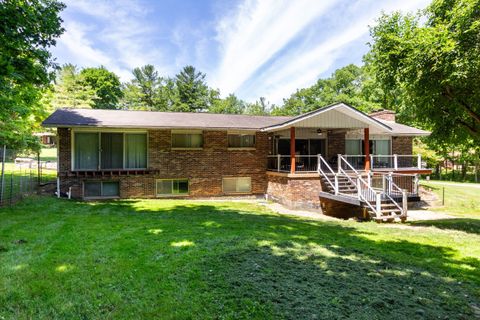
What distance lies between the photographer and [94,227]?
6883 millimetres

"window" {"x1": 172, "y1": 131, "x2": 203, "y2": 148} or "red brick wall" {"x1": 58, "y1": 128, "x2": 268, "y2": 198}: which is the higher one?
"window" {"x1": 172, "y1": 131, "x2": 203, "y2": 148}

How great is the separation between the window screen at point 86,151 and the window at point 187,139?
351 cm

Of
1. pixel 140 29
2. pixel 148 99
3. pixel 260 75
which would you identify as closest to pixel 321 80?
pixel 260 75

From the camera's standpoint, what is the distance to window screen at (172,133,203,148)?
1383 centimetres

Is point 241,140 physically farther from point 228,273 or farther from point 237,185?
point 228,273

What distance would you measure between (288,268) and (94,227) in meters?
5.03

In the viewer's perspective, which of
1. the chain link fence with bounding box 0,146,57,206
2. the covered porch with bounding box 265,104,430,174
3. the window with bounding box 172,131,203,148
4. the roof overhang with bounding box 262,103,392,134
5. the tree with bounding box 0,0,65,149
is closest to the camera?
the tree with bounding box 0,0,65,149

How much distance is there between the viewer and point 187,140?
13961 millimetres

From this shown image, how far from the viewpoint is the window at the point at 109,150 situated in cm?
1252

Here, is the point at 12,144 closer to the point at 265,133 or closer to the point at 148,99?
the point at 265,133

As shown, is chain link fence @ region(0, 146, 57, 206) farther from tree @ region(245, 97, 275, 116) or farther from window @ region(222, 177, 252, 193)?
tree @ region(245, 97, 275, 116)

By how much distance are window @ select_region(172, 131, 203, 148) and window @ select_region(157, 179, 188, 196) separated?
5.72ft

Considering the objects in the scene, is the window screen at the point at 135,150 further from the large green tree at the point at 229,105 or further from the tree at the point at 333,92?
the large green tree at the point at 229,105

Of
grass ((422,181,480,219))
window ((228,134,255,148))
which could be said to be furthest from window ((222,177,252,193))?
grass ((422,181,480,219))
